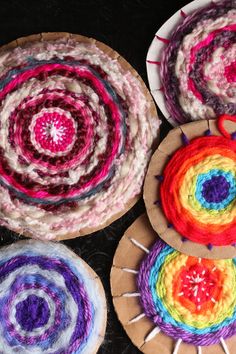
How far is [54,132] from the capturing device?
43.3 inches

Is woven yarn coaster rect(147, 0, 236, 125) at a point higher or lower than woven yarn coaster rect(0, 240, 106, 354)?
higher

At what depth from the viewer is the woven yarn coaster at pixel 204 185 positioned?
109 centimetres

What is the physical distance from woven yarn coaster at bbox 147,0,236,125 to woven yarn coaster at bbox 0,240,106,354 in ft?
1.12

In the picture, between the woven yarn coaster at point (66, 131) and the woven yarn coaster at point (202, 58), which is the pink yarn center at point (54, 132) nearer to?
the woven yarn coaster at point (66, 131)

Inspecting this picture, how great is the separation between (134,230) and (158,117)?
7.8 inches

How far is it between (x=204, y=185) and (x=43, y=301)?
342mm

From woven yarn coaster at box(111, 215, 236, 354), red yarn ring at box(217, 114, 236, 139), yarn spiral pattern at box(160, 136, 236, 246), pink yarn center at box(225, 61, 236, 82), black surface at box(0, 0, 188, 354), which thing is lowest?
woven yarn coaster at box(111, 215, 236, 354)

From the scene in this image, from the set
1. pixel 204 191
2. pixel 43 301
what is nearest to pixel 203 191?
pixel 204 191

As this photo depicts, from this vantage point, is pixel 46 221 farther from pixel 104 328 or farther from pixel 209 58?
pixel 209 58

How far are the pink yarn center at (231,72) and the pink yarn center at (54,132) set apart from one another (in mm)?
269

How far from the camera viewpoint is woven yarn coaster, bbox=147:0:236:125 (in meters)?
1.09

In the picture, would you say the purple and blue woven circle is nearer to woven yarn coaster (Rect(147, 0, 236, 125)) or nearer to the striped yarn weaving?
the striped yarn weaving

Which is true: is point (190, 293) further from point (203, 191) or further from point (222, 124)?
point (222, 124)

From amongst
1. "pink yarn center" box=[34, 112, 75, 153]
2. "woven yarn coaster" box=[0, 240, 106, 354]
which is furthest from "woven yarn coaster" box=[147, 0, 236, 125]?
"woven yarn coaster" box=[0, 240, 106, 354]
